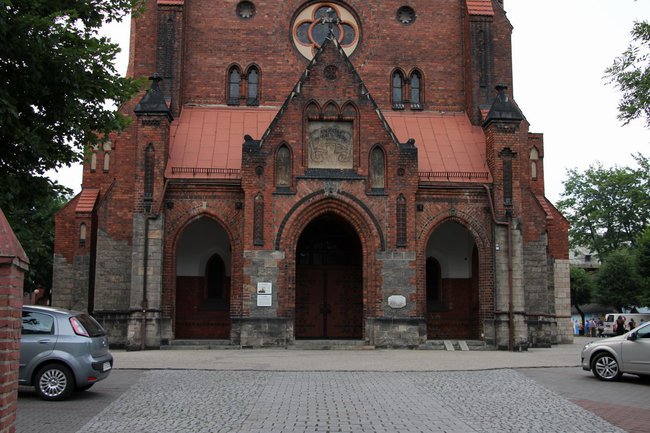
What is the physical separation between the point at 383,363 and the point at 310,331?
25.3 ft

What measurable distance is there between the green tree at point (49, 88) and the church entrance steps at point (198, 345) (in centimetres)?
1103

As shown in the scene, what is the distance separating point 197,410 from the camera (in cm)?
1098

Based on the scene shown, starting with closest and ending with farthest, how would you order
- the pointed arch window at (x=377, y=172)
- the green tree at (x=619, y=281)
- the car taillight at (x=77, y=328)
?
the car taillight at (x=77, y=328), the pointed arch window at (x=377, y=172), the green tree at (x=619, y=281)

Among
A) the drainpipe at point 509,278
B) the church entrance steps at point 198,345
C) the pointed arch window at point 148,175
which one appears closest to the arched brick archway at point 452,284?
the drainpipe at point 509,278

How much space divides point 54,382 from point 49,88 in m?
4.72

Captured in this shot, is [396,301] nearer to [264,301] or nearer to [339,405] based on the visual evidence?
[264,301]

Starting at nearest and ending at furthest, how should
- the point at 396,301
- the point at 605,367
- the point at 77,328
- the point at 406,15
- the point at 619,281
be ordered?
the point at 77,328 → the point at 605,367 → the point at 396,301 → the point at 406,15 → the point at 619,281

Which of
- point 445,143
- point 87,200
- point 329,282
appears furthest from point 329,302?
point 87,200

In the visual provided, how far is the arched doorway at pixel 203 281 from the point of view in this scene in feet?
85.7

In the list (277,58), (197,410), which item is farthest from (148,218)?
(197,410)

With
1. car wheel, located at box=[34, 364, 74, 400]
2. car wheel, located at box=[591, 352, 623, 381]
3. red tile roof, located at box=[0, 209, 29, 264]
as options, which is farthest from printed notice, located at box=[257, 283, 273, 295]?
red tile roof, located at box=[0, 209, 29, 264]

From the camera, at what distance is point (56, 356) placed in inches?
467

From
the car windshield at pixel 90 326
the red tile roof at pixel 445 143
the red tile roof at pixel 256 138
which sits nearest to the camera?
the car windshield at pixel 90 326

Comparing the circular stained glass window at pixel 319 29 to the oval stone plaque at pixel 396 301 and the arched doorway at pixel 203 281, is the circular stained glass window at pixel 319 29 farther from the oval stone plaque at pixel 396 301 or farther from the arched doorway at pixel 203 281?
the oval stone plaque at pixel 396 301
